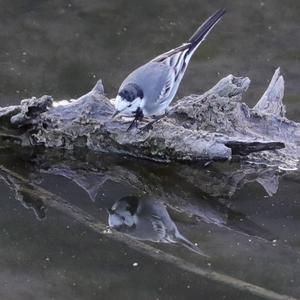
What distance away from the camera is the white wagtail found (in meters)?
6.87

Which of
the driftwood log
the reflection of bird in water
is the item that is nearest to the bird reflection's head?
the reflection of bird in water

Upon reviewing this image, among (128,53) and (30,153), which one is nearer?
(30,153)

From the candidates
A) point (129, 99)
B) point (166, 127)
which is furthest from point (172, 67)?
point (129, 99)

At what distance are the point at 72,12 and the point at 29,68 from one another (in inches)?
59.0

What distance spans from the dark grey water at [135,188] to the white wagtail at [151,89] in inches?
17.8

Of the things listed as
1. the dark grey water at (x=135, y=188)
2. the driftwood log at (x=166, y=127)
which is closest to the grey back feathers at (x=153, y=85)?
the driftwood log at (x=166, y=127)

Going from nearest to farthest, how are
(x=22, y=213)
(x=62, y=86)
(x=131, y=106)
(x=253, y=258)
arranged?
(x=253, y=258)
(x=22, y=213)
(x=131, y=106)
(x=62, y=86)

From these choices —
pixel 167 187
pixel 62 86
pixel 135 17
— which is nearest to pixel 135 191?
pixel 167 187

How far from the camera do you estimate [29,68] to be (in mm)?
8758

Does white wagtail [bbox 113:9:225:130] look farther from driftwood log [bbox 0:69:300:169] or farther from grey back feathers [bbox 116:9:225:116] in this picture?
driftwood log [bbox 0:69:300:169]

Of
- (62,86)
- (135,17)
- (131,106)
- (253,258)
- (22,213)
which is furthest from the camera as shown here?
(135,17)

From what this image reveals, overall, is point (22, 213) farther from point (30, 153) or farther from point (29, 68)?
point (29, 68)

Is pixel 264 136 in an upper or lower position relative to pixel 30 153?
upper

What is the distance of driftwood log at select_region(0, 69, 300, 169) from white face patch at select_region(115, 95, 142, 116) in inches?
8.5
